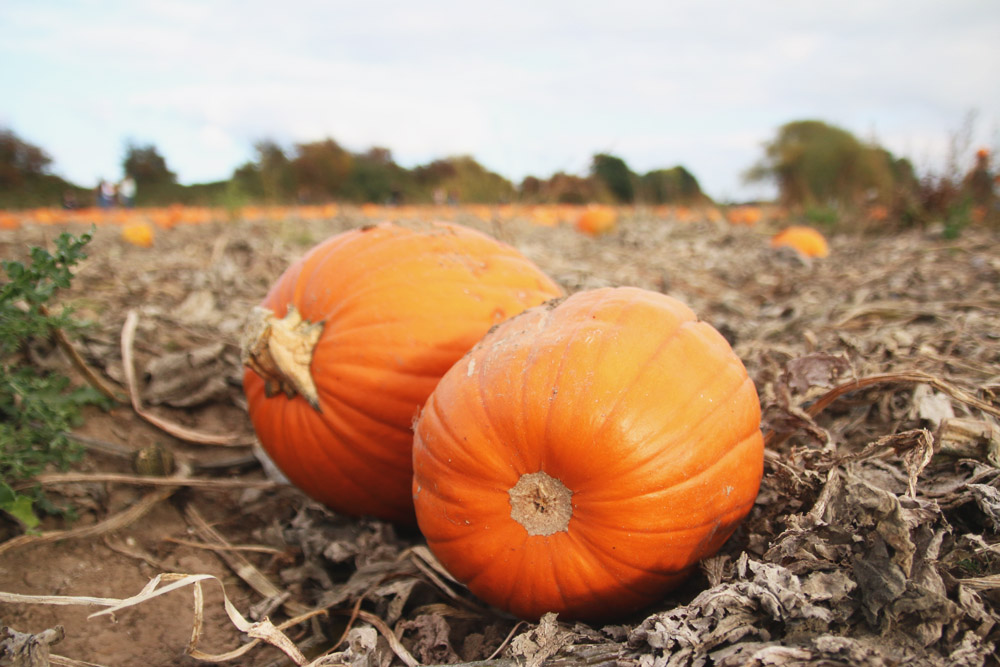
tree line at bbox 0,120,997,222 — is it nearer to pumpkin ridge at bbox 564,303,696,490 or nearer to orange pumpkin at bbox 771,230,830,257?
orange pumpkin at bbox 771,230,830,257

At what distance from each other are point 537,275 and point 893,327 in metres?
1.96

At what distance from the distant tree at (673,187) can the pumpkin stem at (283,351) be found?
13.9 metres

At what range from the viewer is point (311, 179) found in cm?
3866

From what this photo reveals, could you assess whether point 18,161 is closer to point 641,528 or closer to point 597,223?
point 597,223

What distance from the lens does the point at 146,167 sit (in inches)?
1583

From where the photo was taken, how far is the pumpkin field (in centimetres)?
129

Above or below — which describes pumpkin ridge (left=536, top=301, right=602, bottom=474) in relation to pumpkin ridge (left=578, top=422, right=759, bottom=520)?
above

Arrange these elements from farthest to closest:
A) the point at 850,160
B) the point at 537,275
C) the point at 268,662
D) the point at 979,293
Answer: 1. the point at 850,160
2. the point at 979,293
3. the point at 537,275
4. the point at 268,662

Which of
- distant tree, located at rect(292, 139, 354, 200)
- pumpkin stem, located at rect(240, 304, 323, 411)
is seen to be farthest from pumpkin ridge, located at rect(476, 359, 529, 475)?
distant tree, located at rect(292, 139, 354, 200)

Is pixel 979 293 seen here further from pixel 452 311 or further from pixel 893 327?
pixel 452 311

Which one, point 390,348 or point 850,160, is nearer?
point 390,348

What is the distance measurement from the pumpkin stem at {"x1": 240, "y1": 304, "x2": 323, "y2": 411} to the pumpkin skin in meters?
0.64

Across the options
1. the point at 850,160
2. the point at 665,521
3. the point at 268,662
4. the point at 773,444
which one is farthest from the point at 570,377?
the point at 850,160

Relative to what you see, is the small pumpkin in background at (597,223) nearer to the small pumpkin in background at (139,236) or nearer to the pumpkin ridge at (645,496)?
the small pumpkin in background at (139,236)
